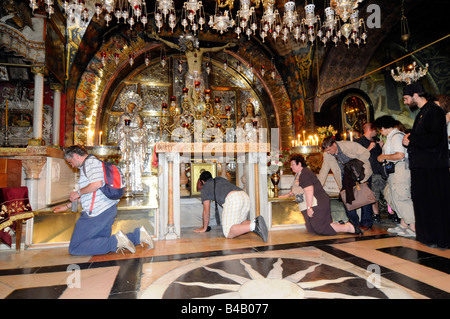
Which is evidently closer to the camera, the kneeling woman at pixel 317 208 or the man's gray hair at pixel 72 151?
the man's gray hair at pixel 72 151

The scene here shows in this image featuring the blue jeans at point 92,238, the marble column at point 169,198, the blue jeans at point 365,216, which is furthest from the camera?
the blue jeans at point 365,216

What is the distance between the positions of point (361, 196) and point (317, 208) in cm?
81

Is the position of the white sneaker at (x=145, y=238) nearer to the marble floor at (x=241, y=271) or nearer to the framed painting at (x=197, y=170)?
the marble floor at (x=241, y=271)

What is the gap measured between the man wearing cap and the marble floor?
10.5 inches

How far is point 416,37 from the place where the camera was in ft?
33.8

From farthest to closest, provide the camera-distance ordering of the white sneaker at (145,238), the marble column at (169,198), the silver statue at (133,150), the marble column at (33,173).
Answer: the silver statue at (133,150) → the marble column at (33,173) → the marble column at (169,198) → the white sneaker at (145,238)

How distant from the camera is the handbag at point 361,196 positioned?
13.3ft

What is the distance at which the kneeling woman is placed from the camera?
3850 mm

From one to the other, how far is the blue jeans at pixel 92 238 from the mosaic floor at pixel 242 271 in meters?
0.10

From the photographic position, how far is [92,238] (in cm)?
325

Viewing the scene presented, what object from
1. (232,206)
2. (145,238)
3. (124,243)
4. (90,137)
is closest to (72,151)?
(124,243)

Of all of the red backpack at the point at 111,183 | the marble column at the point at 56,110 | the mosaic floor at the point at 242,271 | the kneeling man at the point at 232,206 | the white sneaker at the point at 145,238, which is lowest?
the mosaic floor at the point at 242,271

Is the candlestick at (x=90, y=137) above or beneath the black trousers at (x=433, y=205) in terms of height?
above

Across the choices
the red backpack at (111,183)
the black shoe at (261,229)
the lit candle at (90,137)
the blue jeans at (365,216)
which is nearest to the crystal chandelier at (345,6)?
the blue jeans at (365,216)
